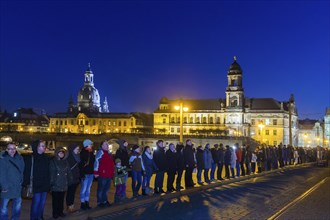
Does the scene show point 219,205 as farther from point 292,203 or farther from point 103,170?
point 103,170

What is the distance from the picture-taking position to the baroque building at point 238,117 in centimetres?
9900

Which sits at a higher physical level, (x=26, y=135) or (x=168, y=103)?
(x=168, y=103)

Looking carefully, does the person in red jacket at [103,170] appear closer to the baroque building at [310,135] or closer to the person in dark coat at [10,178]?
the person in dark coat at [10,178]

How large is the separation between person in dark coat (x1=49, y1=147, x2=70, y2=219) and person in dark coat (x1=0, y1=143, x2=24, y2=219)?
1073 millimetres

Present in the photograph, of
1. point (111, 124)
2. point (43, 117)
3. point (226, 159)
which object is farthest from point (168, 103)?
point (226, 159)

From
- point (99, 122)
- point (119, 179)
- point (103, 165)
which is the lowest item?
point (119, 179)

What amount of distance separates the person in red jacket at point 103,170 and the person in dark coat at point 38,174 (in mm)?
2213

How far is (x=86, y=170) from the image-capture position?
11219 mm

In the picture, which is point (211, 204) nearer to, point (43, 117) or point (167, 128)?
point (167, 128)

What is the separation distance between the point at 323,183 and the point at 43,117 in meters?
153

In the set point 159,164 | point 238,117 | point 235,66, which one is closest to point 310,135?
point 238,117

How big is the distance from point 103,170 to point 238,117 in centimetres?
9142

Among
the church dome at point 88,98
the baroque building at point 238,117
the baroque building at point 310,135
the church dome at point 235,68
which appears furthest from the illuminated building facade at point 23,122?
the baroque building at point 310,135

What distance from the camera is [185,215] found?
36.3 feet
